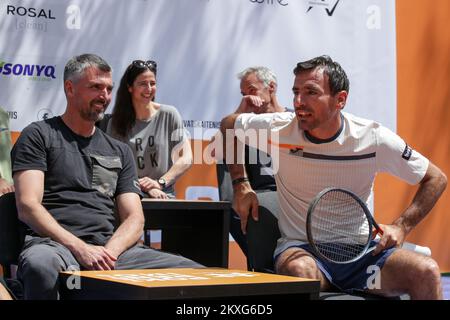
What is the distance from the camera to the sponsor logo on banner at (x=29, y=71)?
5.94 m

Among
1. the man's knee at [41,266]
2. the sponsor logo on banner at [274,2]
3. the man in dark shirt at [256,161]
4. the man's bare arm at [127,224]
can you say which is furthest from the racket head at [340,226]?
the sponsor logo on banner at [274,2]

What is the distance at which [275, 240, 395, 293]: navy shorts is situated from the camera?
376 centimetres

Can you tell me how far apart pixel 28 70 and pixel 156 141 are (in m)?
→ 1.17

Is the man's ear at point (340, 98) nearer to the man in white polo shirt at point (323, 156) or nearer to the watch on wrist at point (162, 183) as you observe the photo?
the man in white polo shirt at point (323, 156)

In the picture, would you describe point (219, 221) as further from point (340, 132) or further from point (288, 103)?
point (288, 103)

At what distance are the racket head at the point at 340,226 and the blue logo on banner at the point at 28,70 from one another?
2903 mm

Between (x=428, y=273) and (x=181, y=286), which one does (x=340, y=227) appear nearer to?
(x=428, y=273)

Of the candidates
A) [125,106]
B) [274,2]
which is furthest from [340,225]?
[274,2]

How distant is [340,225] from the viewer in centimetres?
397

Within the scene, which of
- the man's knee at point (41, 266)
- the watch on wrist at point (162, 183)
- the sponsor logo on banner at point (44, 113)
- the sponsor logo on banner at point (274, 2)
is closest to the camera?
the man's knee at point (41, 266)

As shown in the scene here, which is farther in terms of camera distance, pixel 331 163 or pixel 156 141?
pixel 156 141

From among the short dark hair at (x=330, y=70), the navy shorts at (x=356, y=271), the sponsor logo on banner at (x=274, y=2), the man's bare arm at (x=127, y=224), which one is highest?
the sponsor logo on banner at (x=274, y=2)

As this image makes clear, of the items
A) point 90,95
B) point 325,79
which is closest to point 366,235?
point 325,79

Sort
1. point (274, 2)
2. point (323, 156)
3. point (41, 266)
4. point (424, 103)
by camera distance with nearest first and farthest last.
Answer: point (41, 266)
point (323, 156)
point (274, 2)
point (424, 103)
